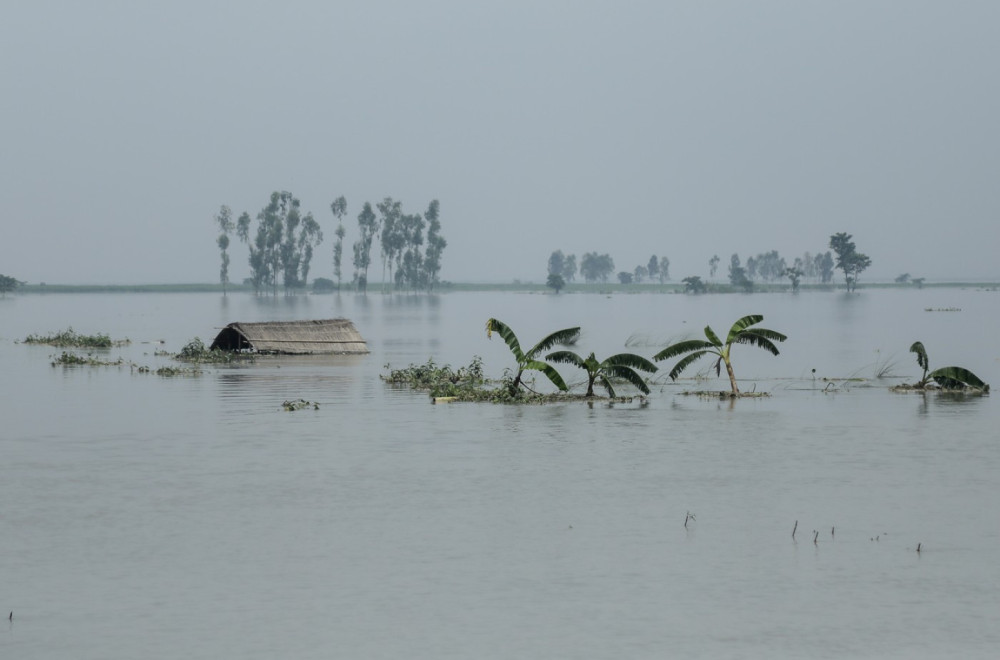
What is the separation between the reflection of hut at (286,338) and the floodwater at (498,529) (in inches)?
598

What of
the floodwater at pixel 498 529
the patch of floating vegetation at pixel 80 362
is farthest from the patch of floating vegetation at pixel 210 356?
the floodwater at pixel 498 529

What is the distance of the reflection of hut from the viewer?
153 ft

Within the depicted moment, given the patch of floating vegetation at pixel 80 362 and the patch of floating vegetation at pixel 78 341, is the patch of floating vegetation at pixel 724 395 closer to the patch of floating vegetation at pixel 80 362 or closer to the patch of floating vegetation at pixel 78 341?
the patch of floating vegetation at pixel 80 362

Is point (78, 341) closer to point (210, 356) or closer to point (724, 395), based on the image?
point (210, 356)

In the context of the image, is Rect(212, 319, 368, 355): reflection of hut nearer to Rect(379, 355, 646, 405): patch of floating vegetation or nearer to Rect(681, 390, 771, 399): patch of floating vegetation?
Rect(379, 355, 646, 405): patch of floating vegetation

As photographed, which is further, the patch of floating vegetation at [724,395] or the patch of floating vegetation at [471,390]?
the patch of floating vegetation at [724,395]

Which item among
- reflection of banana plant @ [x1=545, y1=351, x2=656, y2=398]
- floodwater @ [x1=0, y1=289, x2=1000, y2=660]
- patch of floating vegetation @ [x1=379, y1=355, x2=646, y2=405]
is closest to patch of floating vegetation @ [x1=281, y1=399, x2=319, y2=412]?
floodwater @ [x1=0, y1=289, x2=1000, y2=660]

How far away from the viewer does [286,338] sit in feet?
155

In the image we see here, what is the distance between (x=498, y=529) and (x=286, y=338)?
32804 millimetres

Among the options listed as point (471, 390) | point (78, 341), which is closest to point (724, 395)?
point (471, 390)

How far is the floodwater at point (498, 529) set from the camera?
11156mm

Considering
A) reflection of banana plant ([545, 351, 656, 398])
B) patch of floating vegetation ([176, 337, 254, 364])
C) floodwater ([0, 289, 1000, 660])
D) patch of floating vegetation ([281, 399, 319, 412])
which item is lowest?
floodwater ([0, 289, 1000, 660])

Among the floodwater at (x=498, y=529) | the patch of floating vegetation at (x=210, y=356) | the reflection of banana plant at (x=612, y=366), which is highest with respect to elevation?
the reflection of banana plant at (x=612, y=366)

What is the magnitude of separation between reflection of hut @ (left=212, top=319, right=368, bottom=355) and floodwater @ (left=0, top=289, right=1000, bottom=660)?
15178 millimetres
